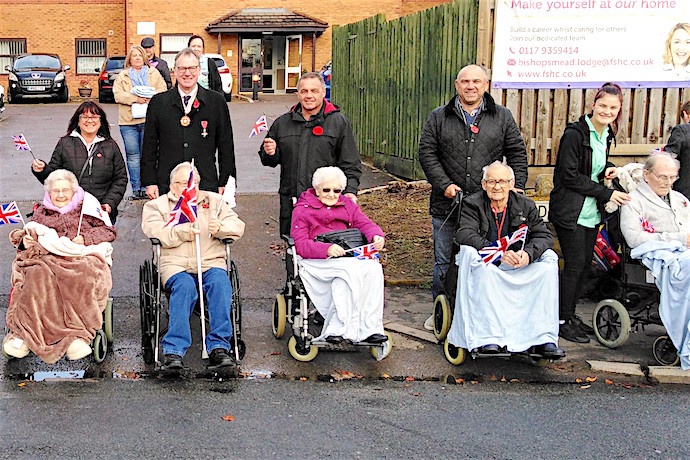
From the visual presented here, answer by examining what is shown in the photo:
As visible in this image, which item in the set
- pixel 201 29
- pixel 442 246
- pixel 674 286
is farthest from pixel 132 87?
pixel 201 29

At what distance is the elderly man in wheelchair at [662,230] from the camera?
20.9ft

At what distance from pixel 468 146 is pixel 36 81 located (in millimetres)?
27804

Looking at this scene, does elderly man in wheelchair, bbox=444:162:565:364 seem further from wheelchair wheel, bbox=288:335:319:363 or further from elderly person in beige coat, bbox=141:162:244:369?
elderly person in beige coat, bbox=141:162:244:369

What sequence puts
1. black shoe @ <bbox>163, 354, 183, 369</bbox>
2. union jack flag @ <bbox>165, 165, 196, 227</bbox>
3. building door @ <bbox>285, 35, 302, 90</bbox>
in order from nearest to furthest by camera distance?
black shoe @ <bbox>163, 354, 183, 369</bbox>, union jack flag @ <bbox>165, 165, 196, 227</bbox>, building door @ <bbox>285, 35, 302, 90</bbox>

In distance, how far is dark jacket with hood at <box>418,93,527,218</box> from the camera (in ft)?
23.1

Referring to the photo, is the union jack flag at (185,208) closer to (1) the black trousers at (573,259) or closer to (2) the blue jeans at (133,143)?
(1) the black trousers at (573,259)

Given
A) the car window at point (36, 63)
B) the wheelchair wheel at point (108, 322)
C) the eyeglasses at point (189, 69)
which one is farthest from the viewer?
the car window at point (36, 63)

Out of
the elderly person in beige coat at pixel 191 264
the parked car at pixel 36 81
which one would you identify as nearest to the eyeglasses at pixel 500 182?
the elderly person in beige coat at pixel 191 264

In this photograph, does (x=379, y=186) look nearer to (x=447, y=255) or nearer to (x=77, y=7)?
→ (x=447, y=255)

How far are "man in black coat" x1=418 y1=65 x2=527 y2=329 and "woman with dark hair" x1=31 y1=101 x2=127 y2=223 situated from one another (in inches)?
96.0

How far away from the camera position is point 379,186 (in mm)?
13266

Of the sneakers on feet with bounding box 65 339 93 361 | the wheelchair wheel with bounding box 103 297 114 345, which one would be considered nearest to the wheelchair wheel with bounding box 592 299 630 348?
the wheelchair wheel with bounding box 103 297 114 345

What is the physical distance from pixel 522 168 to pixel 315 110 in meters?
1.65

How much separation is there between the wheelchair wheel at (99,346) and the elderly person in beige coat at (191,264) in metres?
0.48
